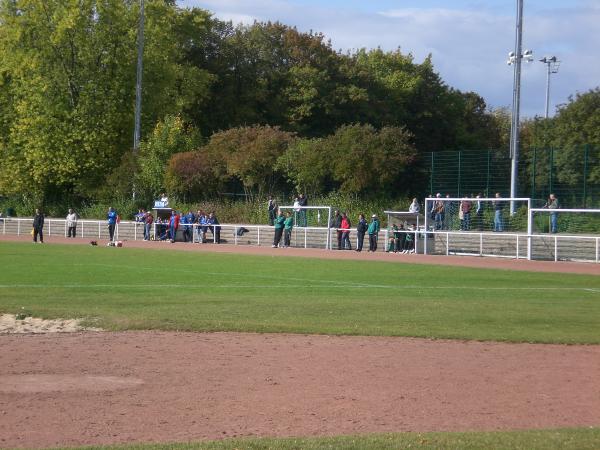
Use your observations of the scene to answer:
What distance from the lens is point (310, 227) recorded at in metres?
42.7

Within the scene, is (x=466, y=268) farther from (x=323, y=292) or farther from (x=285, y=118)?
(x=285, y=118)

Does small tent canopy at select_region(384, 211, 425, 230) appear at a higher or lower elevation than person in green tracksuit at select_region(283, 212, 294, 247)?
higher

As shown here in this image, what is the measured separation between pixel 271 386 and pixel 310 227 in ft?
106

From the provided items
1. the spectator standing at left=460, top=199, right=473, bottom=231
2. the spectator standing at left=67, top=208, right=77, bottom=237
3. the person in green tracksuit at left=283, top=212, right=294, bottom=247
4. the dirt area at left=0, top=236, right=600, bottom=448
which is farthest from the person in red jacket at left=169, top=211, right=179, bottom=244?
the dirt area at left=0, top=236, right=600, bottom=448

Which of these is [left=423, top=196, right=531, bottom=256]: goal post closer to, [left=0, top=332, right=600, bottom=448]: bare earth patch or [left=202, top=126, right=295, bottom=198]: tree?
[left=202, top=126, right=295, bottom=198]: tree

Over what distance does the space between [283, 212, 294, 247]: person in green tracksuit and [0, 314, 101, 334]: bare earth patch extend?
26190 millimetres

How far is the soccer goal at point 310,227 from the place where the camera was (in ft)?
139

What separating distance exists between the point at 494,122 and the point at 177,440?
74.1 meters

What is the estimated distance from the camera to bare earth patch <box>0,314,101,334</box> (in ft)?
47.4

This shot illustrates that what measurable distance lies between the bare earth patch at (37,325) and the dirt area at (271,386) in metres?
0.21

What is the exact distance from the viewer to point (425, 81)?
231 ft

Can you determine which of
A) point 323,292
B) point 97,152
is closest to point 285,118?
point 97,152

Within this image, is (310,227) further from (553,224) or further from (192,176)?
(553,224)

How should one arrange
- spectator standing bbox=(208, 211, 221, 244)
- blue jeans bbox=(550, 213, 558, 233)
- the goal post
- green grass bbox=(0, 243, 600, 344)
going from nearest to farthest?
green grass bbox=(0, 243, 600, 344)
blue jeans bbox=(550, 213, 558, 233)
the goal post
spectator standing bbox=(208, 211, 221, 244)
